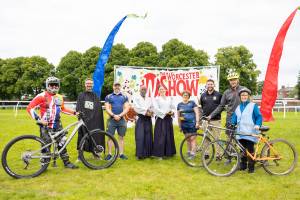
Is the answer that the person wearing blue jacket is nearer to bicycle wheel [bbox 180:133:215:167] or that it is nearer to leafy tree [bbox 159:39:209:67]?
bicycle wheel [bbox 180:133:215:167]

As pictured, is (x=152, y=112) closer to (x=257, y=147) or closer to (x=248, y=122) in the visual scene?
(x=248, y=122)

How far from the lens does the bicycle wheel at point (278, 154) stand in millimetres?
5957

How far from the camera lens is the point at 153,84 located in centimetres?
1413

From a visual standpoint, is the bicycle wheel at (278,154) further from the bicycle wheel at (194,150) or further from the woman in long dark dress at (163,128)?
the woman in long dark dress at (163,128)

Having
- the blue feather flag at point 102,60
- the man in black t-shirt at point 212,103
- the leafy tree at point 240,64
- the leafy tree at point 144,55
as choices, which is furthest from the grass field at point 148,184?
the leafy tree at point 240,64

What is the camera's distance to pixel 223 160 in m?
6.55

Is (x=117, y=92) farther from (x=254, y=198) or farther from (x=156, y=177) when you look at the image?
(x=254, y=198)

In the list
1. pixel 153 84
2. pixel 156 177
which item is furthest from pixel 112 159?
pixel 153 84

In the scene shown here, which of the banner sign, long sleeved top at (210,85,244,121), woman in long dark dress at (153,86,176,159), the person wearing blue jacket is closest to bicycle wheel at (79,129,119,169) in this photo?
woman in long dark dress at (153,86,176,159)

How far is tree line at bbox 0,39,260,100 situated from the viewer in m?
41.5

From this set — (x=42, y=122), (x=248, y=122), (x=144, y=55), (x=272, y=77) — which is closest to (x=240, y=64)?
(x=144, y=55)

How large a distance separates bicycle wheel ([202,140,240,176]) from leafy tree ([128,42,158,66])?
35123mm

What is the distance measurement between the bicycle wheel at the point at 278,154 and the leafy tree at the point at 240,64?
40.0 metres

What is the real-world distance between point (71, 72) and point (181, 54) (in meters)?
17.5
